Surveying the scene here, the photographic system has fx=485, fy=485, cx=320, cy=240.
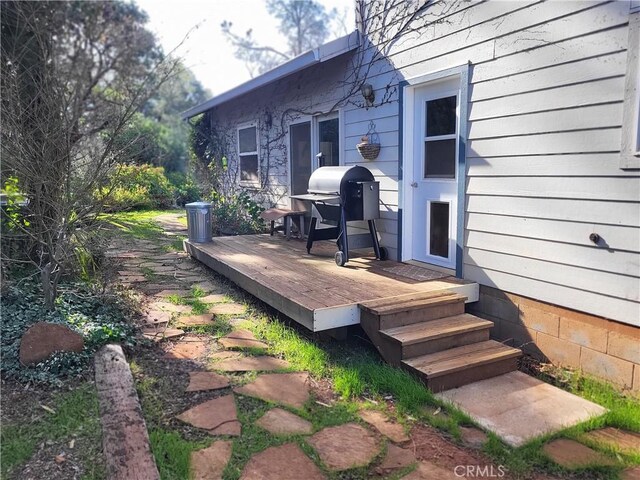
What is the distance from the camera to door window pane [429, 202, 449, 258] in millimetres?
4480

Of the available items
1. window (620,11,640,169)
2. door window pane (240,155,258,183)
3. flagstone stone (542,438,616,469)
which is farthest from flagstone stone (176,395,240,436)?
door window pane (240,155,258,183)

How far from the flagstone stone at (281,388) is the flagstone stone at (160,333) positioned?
3.05 feet

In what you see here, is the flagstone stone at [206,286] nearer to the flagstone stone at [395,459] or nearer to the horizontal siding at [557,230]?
the horizontal siding at [557,230]

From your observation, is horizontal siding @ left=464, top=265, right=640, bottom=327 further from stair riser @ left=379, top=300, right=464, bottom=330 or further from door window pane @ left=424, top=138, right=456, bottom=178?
door window pane @ left=424, top=138, right=456, bottom=178

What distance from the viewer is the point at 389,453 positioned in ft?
7.54

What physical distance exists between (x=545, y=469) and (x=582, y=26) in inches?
103

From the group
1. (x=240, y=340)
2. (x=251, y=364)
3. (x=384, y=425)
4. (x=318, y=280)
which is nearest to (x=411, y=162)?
(x=318, y=280)

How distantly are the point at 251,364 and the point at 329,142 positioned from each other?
12.4 ft

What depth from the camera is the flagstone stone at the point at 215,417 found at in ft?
7.95

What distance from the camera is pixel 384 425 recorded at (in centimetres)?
256

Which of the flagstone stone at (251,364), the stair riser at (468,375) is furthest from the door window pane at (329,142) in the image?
the stair riser at (468,375)

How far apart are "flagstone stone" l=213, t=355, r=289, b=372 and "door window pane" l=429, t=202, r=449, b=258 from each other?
200 centimetres

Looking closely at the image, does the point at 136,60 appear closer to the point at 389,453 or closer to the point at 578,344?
the point at 389,453

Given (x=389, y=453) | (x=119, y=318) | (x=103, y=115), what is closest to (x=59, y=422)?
(x=119, y=318)
